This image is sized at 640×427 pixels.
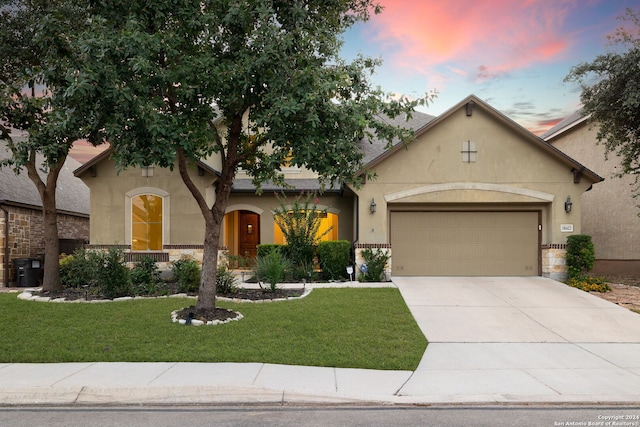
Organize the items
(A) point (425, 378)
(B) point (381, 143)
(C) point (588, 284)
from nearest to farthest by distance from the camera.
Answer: (A) point (425, 378)
(C) point (588, 284)
(B) point (381, 143)

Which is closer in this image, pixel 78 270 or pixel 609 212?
pixel 78 270

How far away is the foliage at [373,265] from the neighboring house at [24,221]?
41.4ft

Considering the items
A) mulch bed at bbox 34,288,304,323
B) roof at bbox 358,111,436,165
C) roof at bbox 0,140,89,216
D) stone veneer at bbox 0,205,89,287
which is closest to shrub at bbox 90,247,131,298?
mulch bed at bbox 34,288,304,323

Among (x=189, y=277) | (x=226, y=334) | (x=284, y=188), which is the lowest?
(x=226, y=334)

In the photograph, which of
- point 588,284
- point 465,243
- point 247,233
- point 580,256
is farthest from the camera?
point 247,233

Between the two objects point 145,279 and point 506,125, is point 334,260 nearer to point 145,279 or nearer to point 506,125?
point 145,279

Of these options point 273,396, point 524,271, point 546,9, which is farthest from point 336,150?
point 546,9

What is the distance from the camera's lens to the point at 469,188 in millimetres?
14469

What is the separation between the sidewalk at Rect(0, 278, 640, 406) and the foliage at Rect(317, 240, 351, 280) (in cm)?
550

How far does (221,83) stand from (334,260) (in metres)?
7.30

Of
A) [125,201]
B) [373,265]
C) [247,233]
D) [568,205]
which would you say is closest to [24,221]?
[125,201]

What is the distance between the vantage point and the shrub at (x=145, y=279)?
12266 millimetres

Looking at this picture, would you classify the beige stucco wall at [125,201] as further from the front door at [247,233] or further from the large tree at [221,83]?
the large tree at [221,83]

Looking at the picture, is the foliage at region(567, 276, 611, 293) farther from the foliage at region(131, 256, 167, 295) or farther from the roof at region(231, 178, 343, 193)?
the foliage at region(131, 256, 167, 295)
